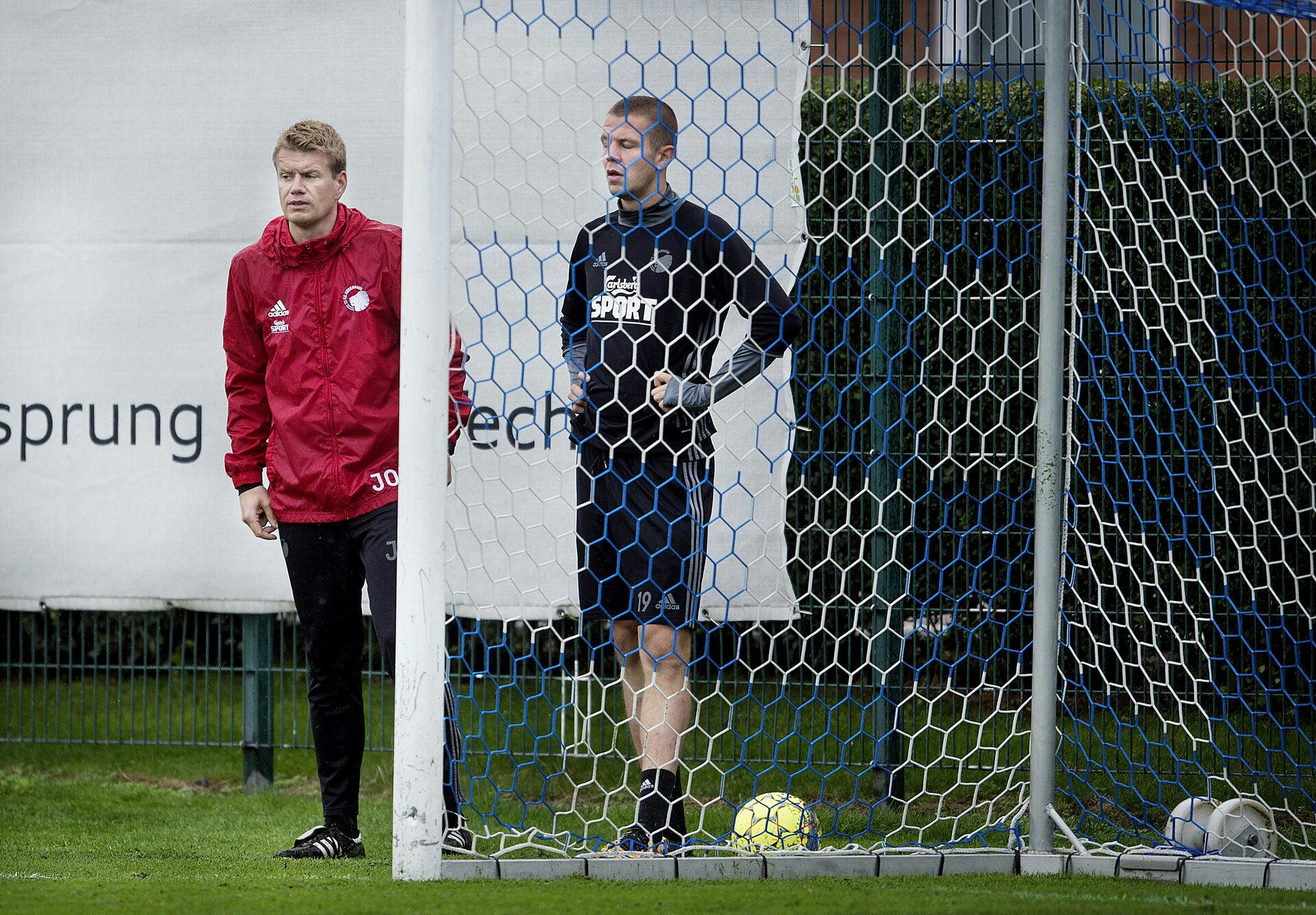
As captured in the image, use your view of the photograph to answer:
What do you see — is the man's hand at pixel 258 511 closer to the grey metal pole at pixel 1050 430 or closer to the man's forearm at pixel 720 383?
the man's forearm at pixel 720 383

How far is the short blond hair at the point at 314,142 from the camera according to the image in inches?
135

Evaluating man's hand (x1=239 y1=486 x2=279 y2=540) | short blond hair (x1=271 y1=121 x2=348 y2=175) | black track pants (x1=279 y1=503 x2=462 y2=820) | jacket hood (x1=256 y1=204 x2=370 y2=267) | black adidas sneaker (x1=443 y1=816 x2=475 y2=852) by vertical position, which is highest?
short blond hair (x1=271 y1=121 x2=348 y2=175)

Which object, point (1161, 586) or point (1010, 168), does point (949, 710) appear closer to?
point (1161, 586)

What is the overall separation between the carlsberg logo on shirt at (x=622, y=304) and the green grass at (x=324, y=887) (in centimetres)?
139

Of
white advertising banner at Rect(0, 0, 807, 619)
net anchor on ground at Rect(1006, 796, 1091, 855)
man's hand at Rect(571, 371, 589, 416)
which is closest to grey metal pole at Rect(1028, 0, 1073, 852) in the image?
net anchor on ground at Rect(1006, 796, 1091, 855)

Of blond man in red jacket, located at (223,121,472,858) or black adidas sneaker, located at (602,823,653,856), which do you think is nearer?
black adidas sneaker, located at (602,823,653,856)

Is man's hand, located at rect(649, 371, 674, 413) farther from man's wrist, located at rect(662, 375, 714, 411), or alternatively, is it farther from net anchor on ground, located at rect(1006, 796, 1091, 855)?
net anchor on ground, located at rect(1006, 796, 1091, 855)

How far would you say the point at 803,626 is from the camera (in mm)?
4562

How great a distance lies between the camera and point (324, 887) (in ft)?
9.04

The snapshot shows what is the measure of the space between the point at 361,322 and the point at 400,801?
121cm

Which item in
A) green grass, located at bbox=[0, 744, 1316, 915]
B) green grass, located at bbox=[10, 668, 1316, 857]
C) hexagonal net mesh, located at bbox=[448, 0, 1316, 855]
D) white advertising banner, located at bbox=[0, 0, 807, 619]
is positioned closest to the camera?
green grass, located at bbox=[0, 744, 1316, 915]

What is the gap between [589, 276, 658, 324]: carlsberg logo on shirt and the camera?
349 cm

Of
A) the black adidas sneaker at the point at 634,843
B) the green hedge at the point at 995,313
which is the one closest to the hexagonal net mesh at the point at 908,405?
the green hedge at the point at 995,313

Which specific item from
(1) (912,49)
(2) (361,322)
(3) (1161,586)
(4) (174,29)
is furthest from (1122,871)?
(4) (174,29)
